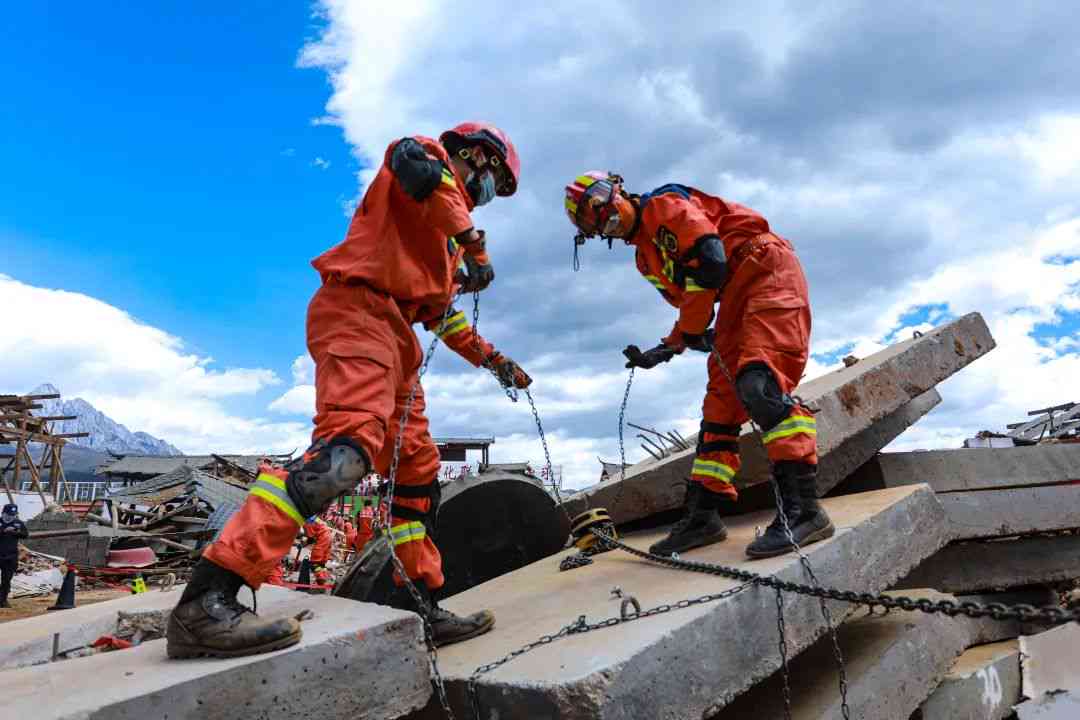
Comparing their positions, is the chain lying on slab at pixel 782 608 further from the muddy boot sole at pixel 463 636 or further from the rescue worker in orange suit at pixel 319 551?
the rescue worker in orange suit at pixel 319 551

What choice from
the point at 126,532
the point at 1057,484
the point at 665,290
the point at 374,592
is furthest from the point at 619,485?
the point at 126,532

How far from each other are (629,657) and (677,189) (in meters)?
2.50

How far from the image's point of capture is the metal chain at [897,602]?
1.79 meters

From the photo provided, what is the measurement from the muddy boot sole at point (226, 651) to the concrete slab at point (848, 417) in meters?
2.91

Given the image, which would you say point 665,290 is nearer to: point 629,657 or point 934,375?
point 934,375

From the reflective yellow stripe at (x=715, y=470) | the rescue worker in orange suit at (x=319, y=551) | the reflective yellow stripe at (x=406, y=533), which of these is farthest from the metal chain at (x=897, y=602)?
the rescue worker in orange suit at (x=319, y=551)

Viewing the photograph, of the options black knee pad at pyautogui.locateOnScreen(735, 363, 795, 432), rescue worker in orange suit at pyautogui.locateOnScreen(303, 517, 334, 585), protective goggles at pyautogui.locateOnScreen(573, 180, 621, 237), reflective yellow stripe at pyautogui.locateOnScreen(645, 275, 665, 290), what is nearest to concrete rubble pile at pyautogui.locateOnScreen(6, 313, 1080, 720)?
black knee pad at pyautogui.locateOnScreen(735, 363, 795, 432)

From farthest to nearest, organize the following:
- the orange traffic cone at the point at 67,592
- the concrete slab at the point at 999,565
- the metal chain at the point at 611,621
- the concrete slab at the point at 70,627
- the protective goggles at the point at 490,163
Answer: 1. the orange traffic cone at the point at 67,592
2. the concrete slab at the point at 999,565
3. the protective goggles at the point at 490,163
4. the concrete slab at the point at 70,627
5. the metal chain at the point at 611,621

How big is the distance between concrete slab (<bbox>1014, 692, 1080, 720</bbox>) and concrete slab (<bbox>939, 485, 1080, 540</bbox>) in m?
0.99

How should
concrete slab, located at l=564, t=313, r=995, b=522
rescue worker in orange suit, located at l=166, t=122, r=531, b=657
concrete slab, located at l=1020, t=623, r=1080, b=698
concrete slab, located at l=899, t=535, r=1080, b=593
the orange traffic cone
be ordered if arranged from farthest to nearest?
the orange traffic cone → concrete slab, located at l=899, t=535, r=1080, b=593 → concrete slab, located at l=564, t=313, r=995, b=522 → concrete slab, located at l=1020, t=623, r=1080, b=698 → rescue worker in orange suit, located at l=166, t=122, r=531, b=657

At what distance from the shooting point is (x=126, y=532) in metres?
15.9

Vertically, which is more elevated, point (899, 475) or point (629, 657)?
point (899, 475)

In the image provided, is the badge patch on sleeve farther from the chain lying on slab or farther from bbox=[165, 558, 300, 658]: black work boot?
bbox=[165, 558, 300, 658]: black work boot

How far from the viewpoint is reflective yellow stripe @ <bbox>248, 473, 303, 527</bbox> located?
2.26 metres
